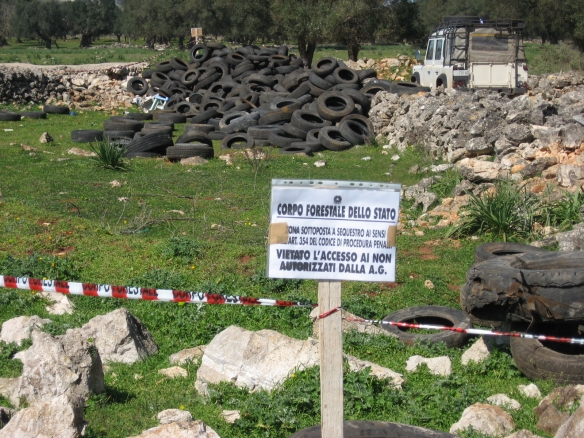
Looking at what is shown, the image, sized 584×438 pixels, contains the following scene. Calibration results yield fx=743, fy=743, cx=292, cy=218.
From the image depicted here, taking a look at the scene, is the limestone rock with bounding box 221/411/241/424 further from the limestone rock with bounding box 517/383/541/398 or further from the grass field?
the limestone rock with bounding box 517/383/541/398

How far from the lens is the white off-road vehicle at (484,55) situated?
20.8m

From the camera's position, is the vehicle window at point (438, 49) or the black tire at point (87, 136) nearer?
the black tire at point (87, 136)

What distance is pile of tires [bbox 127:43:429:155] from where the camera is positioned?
18.8 metres

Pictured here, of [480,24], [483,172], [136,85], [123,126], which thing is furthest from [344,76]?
[483,172]

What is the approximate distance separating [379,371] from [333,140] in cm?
1337

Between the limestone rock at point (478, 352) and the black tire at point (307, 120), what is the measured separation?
13.7m

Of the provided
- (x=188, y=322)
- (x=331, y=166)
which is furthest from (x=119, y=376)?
(x=331, y=166)

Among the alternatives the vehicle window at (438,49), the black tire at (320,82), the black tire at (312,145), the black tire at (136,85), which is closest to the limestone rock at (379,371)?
the black tire at (312,145)

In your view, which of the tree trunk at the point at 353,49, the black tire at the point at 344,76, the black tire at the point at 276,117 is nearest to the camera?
the black tire at the point at 276,117

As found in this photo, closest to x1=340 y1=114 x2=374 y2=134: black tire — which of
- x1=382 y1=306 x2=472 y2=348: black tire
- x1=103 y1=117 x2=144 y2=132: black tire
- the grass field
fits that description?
the grass field

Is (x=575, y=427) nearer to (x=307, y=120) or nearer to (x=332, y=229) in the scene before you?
(x=332, y=229)

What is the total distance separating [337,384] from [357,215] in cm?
79

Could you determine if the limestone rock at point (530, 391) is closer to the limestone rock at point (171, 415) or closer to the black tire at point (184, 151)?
the limestone rock at point (171, 415)

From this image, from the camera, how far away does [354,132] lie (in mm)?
19047
